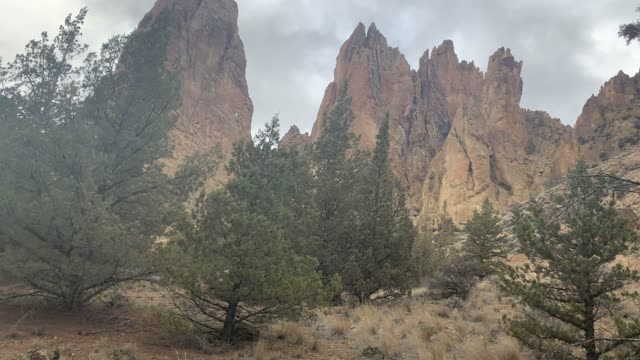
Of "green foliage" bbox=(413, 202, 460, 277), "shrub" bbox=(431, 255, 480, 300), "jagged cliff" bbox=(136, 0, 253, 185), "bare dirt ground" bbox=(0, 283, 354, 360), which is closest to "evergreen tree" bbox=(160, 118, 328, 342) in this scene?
"bare dirt ground" bbox=(0, 283, 354, 360)

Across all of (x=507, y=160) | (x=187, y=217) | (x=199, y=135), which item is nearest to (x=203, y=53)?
(x=199, y=135)

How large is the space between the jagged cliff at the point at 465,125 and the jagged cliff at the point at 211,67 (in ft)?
54.7

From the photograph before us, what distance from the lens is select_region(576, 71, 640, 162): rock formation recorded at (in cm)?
7688

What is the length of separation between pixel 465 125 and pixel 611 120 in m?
24.9

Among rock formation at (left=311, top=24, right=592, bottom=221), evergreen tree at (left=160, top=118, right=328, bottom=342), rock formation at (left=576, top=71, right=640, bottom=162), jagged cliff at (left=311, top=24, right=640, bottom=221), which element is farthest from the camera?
rock formation at (left=311, top=24, right=592, bottom=221)

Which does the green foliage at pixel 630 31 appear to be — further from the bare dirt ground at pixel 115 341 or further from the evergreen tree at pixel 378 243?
the evergreen tree at pixel 378 243

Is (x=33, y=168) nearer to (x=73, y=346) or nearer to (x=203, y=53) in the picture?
(x=73, y=346)

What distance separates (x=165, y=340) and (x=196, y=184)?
6.49 meters

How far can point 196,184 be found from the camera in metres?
16.4

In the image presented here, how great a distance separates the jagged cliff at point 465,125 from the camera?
274 ft

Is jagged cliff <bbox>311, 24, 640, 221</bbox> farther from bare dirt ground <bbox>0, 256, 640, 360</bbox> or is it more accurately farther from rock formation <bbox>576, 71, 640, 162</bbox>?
bare dirt ground <bbox>0, 256, 640, 360</bbox>

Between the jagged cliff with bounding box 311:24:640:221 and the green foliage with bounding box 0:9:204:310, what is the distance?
6534 centimetres

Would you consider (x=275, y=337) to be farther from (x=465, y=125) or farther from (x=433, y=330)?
(x=465, y=125)

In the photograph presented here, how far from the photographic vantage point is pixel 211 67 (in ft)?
276
